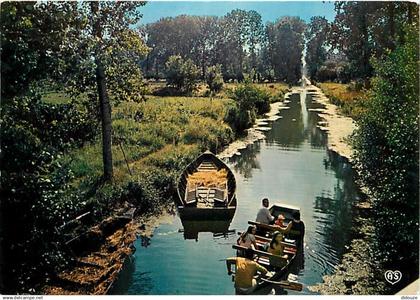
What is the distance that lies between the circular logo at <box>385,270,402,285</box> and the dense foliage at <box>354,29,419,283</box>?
12 cm

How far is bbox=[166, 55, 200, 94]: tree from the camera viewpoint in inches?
497

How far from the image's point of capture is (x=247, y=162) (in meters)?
14.5

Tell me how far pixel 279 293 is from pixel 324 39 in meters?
6.94

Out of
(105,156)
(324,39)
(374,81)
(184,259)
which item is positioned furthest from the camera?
(324,39)

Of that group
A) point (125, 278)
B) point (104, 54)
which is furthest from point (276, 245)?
point (104, 54)

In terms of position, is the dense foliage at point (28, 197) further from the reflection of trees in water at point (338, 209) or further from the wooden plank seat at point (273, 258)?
the reflection of trees in water at point (338, 209)

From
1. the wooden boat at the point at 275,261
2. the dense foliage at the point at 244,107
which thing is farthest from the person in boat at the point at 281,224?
the dense foliage at the point at 244,107

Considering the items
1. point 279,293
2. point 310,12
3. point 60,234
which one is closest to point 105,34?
point 310,12

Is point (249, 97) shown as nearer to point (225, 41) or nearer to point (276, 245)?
point (225, 41)

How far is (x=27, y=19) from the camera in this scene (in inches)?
263

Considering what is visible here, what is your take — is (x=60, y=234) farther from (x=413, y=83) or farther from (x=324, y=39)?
(x=324, y=39)

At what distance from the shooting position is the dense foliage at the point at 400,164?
689 cm

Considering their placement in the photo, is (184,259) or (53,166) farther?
(184,259)

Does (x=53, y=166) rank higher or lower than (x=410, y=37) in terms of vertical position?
lower
